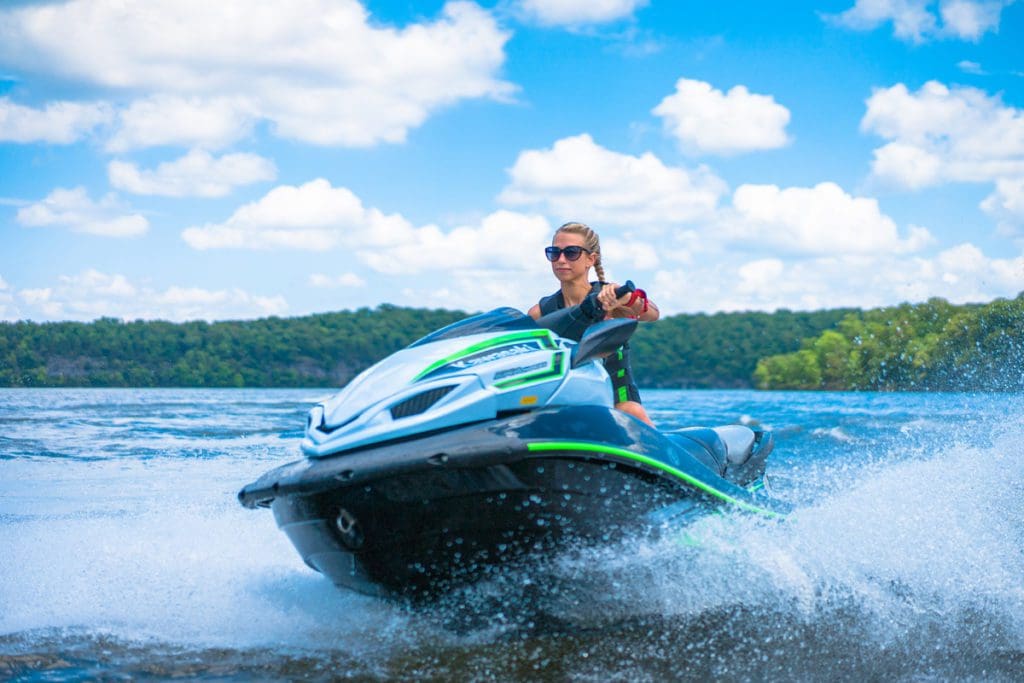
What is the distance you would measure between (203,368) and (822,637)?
2091 cm

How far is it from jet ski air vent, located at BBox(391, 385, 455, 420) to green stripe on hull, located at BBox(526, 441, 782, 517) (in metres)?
0.32

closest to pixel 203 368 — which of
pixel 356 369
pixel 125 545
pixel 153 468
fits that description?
pixel 356 369

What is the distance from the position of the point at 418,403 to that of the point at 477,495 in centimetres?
33

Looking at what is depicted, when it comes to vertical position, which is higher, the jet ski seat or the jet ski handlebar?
the jet ski handlebar

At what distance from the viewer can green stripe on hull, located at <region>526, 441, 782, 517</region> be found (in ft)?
9.09

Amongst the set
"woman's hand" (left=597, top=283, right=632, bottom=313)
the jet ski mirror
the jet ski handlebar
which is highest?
"woman's hand" (left=597, top=283, right=632, bottom=313)

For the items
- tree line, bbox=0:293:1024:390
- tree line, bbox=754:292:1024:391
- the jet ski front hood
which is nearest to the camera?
the jet ski front hood

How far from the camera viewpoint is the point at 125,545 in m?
4.32

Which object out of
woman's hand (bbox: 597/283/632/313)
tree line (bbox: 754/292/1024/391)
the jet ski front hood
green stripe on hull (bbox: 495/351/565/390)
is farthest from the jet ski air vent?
tree line (bbox: 754/292/1024/391)

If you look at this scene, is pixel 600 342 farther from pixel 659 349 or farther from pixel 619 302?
pixel 659 349

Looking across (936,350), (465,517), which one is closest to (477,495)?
(465,517)

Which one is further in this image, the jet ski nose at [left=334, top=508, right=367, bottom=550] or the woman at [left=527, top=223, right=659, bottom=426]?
the woman at [left=527, top=223, right=659, bottom=426]

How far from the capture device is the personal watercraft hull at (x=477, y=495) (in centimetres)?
276

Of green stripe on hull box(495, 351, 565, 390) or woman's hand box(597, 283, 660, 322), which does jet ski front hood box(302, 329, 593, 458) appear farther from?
woman's hand box(597, 283, 660, 322)
